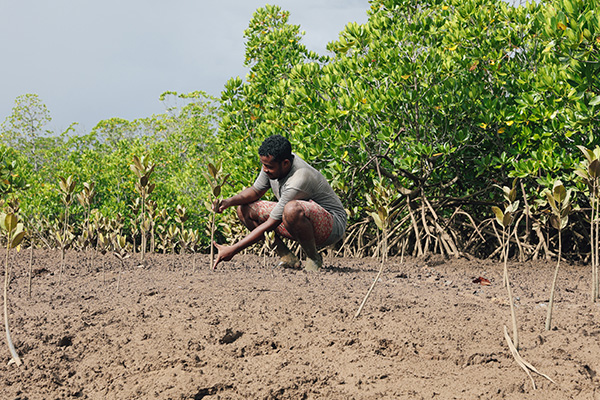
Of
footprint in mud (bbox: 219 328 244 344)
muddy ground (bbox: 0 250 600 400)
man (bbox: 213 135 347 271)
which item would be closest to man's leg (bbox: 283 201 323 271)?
man (bbox: 213 135 347 271)

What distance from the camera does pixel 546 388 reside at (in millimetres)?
1994

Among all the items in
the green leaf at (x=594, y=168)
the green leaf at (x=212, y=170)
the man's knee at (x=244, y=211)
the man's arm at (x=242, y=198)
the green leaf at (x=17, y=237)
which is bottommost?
the green leaf at (x=17, y=237)

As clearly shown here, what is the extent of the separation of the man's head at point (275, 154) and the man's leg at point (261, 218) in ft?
1.60

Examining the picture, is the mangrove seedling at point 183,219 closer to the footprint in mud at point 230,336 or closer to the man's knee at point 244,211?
the man's knee at point 244,211

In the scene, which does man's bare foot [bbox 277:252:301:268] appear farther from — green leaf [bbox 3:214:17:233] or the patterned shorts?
green leaf [bbox 3:214:17:233]

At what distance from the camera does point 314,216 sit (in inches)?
177

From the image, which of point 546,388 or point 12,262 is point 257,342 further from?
point 12,262

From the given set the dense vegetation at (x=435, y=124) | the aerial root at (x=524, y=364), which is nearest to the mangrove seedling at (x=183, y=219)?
the dense vegetation at (x=435, y=124)

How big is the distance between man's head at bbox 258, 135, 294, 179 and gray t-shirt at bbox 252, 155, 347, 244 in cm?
11

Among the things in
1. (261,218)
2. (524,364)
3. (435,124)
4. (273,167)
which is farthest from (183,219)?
(524,364)

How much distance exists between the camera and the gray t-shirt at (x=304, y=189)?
4344 millimetres

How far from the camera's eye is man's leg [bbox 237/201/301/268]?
483 centimetres

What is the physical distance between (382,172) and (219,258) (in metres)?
3.28

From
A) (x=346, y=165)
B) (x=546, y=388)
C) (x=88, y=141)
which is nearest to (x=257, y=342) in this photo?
(x=546, y=388)
